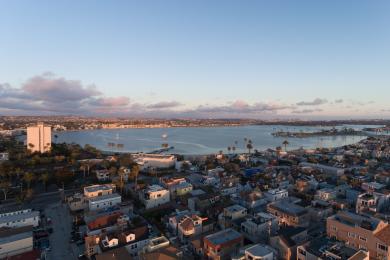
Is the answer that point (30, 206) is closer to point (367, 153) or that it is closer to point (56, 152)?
point (56, 152)

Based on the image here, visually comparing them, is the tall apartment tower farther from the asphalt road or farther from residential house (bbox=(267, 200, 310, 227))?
residential house (bbox=(267, 200, 310, 227))

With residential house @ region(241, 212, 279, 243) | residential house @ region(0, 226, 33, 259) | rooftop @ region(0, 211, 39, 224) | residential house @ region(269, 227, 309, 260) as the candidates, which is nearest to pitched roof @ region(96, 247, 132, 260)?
residential house @ region(0, 226, 33, 259)

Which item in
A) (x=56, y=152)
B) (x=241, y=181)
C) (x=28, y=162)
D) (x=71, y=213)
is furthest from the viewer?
(x=56, y=152)

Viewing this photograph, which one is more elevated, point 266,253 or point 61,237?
point 266,253

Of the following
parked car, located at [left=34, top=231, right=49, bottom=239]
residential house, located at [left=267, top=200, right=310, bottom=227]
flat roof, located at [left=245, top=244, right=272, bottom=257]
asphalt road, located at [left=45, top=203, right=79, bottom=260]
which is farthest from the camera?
residential house, located at [left=267, top=200, right=310, bottom=227]

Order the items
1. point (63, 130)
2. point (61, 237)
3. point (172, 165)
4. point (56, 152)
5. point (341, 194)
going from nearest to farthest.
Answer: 1. point (61, 237)
2. point (341, 194)
3. point (172, 165)
4. point (56, 152)
5. point (63, 130)

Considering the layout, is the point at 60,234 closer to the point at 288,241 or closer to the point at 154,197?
the point at 154,197

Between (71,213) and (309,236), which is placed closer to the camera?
(309,236)

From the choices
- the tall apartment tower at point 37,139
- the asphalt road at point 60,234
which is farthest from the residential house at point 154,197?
the tall apartment tower at point 37,139

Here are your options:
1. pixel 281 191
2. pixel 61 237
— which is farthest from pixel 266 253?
pixel 61 237
